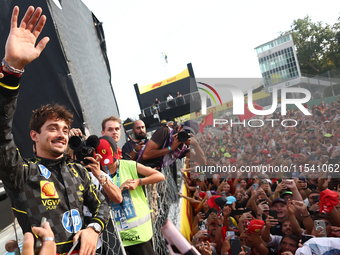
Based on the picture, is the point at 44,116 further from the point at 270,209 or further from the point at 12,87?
the point at 270,209

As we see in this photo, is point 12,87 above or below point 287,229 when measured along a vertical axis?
above

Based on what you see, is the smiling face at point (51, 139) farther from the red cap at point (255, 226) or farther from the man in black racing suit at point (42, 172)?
the red cap at point (255, 226)

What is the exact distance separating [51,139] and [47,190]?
286 millimetres

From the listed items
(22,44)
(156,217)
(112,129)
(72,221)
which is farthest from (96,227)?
(156,217)

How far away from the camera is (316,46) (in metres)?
49.2

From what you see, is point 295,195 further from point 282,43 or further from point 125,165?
point 282,43

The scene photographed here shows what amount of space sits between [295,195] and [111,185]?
3.05m

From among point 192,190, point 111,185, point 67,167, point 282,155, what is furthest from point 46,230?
point 282,155

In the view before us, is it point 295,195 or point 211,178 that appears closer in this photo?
point 295,195

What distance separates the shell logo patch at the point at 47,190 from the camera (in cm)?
142

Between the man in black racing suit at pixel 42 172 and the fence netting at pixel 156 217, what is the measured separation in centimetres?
29

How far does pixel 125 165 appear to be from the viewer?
94.8 inches

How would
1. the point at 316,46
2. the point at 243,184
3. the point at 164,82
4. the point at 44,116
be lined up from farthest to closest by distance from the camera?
the point at 316,46 < the point at 164,82 < the point at 243,184 < the point at 44,116

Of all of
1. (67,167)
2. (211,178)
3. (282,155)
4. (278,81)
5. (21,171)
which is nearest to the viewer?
(21,171)
